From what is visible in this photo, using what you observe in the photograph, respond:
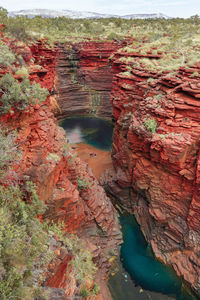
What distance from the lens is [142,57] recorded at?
18.8 m

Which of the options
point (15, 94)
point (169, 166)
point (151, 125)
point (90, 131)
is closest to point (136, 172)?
point (169, 166)

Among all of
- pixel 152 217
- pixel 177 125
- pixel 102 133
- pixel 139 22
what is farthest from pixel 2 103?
pixel 139 22

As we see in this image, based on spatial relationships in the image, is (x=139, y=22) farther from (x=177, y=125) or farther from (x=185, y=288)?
(x=185, y=288)

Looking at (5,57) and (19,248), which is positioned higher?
(5,57)

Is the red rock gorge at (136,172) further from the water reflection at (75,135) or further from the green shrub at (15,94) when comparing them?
the water reflection at (75,135)

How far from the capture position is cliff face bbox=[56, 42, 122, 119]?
31.6 metres

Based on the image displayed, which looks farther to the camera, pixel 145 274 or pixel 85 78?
pixel 85 78

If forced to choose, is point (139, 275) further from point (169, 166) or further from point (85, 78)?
point (85, 78)

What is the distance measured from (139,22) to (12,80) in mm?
44849

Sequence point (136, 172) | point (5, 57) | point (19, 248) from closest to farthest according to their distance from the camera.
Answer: point (19, 248) < point (5, 57) < point (136, 172)

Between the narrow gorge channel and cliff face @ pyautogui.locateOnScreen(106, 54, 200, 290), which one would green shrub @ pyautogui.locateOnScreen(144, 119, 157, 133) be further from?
the narrow gorge channel

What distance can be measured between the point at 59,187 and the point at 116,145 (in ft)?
30.6

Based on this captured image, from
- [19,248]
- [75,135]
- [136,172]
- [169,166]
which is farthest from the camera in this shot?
[75,135]

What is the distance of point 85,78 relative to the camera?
32750 mm
